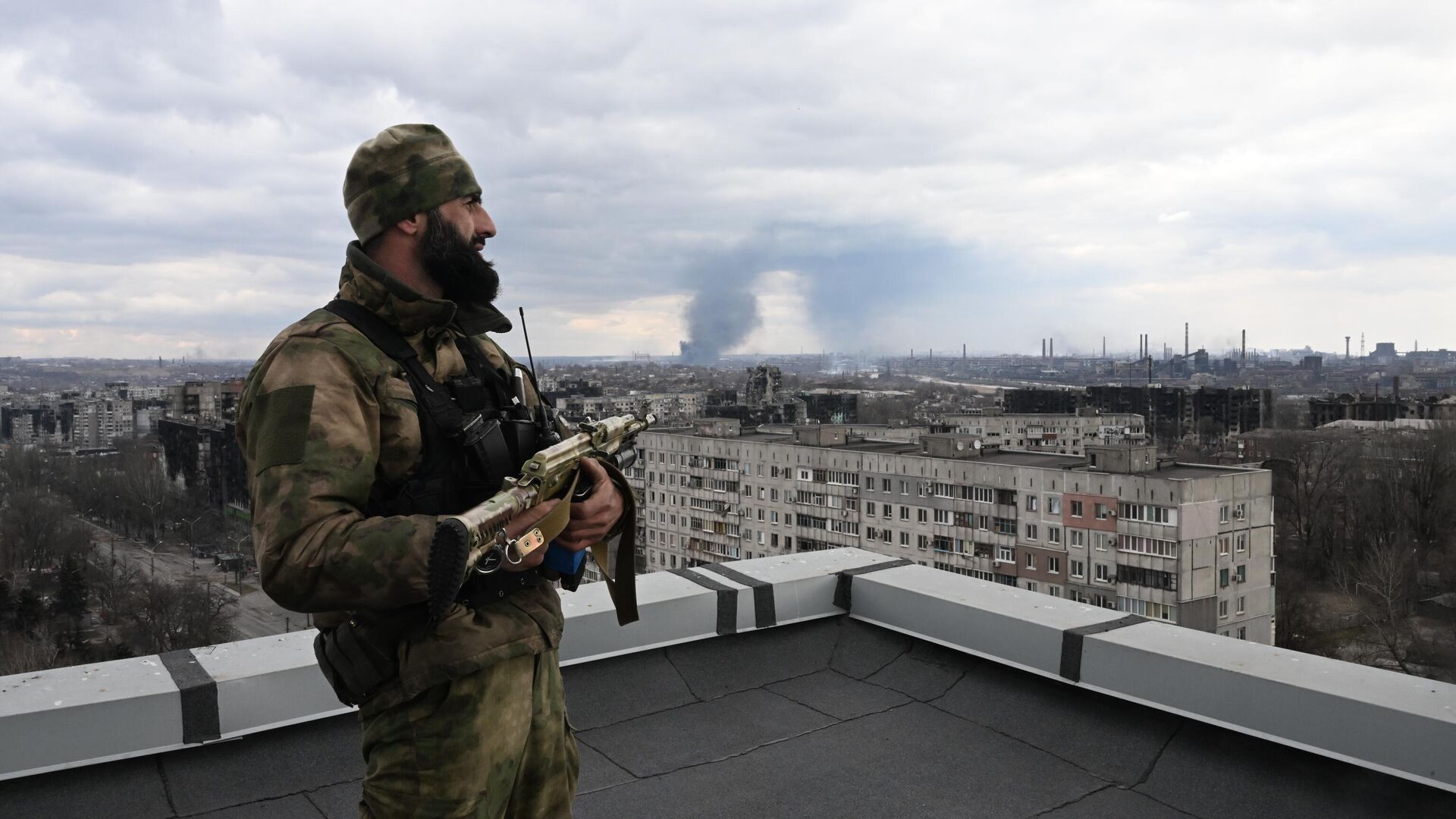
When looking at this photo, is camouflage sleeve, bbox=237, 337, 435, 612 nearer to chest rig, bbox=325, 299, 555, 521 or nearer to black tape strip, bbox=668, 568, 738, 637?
chest rig, bbox=325, 299, 555, 521

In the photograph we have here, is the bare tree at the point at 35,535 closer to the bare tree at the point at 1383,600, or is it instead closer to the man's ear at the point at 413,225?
the man's ear at the point at 413,225

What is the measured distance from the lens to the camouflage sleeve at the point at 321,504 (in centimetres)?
148

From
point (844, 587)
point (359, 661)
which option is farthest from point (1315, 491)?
point (359, 661)

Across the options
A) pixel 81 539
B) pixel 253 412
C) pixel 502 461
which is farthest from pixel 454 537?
pixel 81 539

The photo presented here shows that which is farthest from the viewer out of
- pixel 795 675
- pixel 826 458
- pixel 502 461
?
pixel 826 458

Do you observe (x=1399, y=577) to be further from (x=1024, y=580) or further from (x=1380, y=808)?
(x=1380, y=808)

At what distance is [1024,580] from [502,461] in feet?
83.8

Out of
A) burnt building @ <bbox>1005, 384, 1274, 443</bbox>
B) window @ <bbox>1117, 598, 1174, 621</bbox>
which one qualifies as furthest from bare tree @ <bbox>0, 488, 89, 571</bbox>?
burnt building @ <bbox>1005, 384, 1274, 443</bbox>

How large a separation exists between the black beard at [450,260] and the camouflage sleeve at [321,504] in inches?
11.7

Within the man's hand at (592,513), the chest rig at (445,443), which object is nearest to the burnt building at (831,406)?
the man's hand at (592,513)

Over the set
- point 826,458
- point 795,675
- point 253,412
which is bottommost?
point 826,458

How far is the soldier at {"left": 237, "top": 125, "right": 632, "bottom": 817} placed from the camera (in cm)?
150

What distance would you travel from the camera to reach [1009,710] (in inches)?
127

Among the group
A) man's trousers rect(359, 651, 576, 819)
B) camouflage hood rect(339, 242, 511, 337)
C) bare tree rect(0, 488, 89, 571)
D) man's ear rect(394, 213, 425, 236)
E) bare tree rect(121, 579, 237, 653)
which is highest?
man's ear rect(394, 213, 425, 236)
